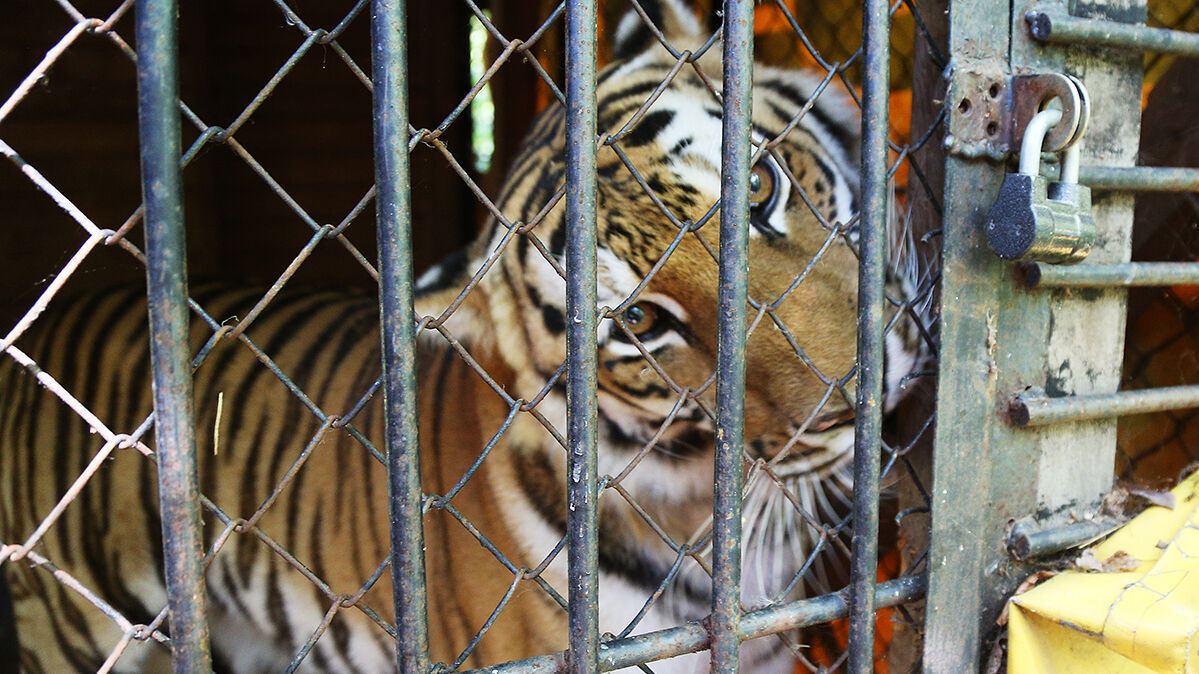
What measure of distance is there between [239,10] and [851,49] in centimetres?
294

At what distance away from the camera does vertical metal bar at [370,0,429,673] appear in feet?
2.68

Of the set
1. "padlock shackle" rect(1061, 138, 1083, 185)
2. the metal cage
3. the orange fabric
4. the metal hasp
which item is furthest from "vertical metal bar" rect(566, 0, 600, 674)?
the orange fabric

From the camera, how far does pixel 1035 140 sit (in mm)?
1035

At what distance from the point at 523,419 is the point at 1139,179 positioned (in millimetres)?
1203

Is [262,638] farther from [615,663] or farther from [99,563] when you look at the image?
[615,663]

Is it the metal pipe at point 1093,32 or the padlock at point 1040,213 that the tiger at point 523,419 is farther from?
the metal pipe at point 1093,32

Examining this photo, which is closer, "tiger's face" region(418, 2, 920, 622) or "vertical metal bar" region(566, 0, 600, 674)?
"vertical metal bar" region(566, 0, 600, 674)

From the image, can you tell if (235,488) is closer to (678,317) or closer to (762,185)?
(678,317)

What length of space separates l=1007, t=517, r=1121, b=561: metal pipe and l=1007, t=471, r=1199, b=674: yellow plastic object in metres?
0.02

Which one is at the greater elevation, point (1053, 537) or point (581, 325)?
point (581, 325)

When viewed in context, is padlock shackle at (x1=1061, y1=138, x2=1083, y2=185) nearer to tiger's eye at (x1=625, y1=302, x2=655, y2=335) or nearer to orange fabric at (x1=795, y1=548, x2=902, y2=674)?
tiger's eye at (x1=625, y1=302, x2=655, y2=335)

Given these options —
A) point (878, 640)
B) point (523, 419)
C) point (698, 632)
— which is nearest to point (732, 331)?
point (698, 632)

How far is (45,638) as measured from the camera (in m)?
2.28

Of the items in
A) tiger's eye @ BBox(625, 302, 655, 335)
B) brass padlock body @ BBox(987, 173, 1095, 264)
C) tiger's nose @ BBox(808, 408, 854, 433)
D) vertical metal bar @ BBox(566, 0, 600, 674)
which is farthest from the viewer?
tiger's eye @ BBox(625, 302, 655, 335)
